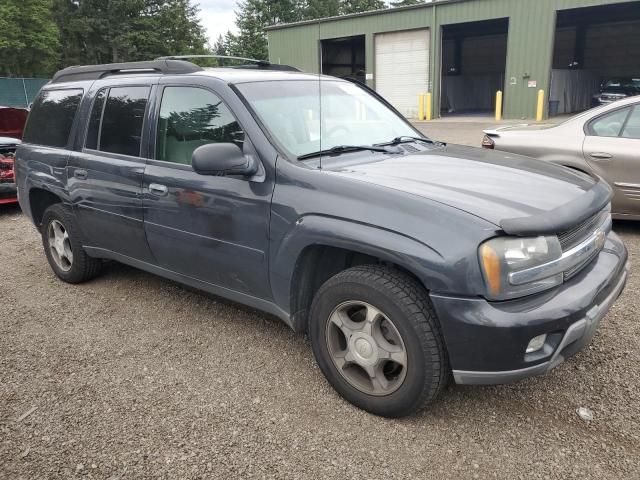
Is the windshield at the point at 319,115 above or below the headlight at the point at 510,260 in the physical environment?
above

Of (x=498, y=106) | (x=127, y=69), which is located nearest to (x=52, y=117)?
(x=127, y=69)

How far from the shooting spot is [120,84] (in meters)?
3.93

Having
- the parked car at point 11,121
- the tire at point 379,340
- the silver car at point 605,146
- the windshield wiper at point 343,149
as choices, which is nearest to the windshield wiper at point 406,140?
the windshield wiper at point 343,149

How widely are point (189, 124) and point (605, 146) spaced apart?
428cm

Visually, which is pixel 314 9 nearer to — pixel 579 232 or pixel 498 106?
pixel 498 106

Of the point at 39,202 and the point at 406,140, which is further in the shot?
the point at 39,202

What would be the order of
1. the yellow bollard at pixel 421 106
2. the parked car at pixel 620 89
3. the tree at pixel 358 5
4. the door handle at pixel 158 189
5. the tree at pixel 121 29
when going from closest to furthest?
the door handle at pixel 158 189
the parked car at pixel 620 89
the yellow bollard at pixel 421 106
the tree at pixel 121 29
the tree at pixel 358 5

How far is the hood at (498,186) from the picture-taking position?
2389mm

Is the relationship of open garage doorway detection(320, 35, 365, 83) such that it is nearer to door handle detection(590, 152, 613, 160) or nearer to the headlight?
door handle detection(590, 152, 613, 160)

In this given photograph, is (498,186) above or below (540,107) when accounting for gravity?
above

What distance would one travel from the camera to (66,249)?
4.69m

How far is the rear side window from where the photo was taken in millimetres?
3719

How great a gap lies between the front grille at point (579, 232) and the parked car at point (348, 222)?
11 mm

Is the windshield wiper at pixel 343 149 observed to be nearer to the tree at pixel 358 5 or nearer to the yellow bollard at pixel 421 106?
the yellow bollard at pixel 421 106
